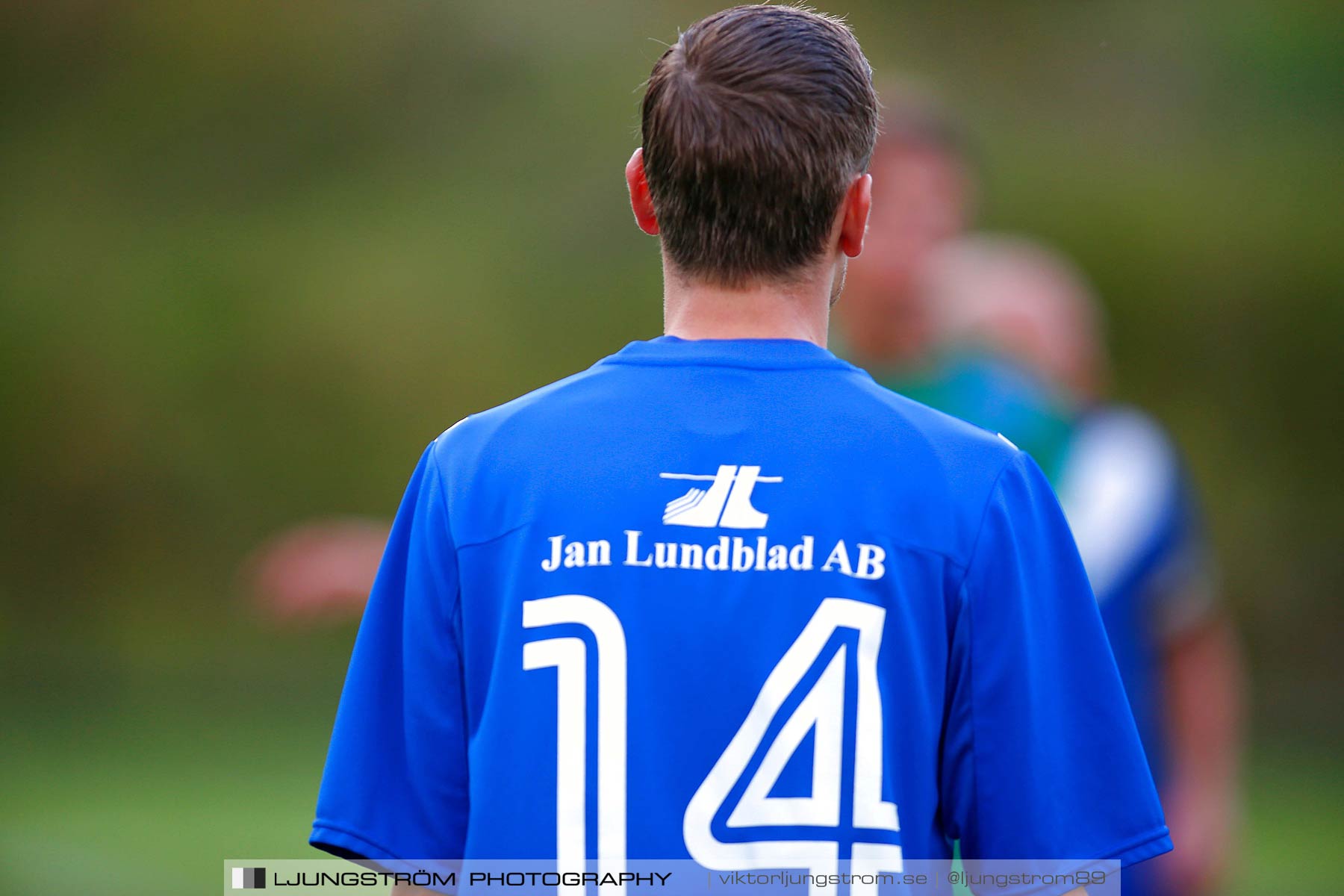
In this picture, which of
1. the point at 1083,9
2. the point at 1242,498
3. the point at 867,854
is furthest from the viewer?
the point at 1083,9

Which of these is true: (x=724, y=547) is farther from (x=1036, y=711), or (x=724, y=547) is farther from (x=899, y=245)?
(x=899, y=245)

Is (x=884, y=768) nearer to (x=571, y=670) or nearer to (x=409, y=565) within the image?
(x=571, y=670)

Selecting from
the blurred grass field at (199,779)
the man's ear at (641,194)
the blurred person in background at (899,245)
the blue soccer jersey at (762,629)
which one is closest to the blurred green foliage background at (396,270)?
the blurred grass field at (199,779)

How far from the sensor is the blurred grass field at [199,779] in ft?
11.4

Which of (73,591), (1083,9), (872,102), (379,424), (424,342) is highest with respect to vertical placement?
(1083,9)

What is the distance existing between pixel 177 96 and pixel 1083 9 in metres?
3.20

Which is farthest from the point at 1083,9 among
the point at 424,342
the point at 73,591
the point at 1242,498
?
the point at 73,591

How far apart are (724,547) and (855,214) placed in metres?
0.24

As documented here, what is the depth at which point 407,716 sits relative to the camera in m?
0.80

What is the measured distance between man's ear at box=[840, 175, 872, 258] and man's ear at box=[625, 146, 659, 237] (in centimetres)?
12

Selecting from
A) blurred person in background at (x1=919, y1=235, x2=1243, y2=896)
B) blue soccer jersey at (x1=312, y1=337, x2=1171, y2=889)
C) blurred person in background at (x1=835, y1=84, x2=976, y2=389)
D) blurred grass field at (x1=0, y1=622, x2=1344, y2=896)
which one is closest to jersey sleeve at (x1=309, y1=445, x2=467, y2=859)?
blue soccer jersey at (x1=312, y1=337, x2=1171, y2=889)

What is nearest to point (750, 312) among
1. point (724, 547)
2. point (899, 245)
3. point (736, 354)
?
point (736, 354)

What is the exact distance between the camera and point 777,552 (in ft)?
2.37

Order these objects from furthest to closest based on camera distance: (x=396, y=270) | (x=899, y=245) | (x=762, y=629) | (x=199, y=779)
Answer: (x=396, y=270), (x=199, y=779), (x=899, y=245), (x=762, y=629)
